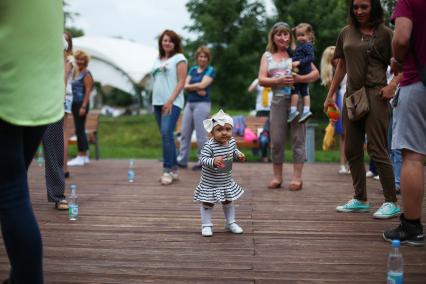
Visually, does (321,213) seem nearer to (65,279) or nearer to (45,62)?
(65,279)

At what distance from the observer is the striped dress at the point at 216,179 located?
15.1 ft

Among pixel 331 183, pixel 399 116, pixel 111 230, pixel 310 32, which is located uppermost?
pixel 310 32

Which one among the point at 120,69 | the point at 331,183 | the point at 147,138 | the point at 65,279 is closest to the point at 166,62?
the point at 331,183

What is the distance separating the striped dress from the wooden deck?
12.2 inches

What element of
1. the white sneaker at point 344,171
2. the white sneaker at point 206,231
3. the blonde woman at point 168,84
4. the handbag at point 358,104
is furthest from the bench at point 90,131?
the white sneaker at point 206,231

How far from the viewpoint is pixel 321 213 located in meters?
→ 5.59

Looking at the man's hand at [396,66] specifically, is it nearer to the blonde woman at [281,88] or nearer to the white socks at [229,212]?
the white socks at [229,212]

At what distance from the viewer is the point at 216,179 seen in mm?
4656

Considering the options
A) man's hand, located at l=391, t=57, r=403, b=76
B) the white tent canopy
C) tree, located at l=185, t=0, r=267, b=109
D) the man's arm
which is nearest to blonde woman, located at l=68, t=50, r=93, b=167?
man's hand, located at l=391, t=57, r=403, b=76

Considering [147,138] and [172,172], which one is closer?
[172,172]

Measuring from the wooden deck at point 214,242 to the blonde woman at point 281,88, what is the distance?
1.53ft

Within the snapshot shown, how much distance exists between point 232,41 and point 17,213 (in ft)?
69.4

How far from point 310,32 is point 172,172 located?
8.88 ft

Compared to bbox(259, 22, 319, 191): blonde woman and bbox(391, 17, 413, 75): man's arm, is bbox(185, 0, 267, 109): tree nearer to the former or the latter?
bbox(259, 22, 319, 191): blonde woman
